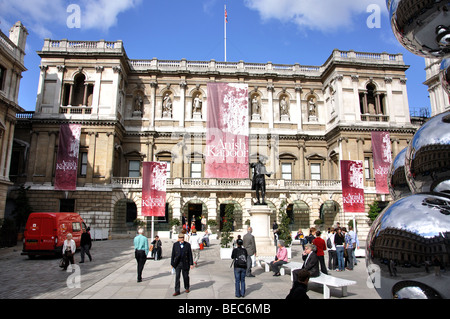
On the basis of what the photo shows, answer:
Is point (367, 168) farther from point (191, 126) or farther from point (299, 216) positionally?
point (191, 126)

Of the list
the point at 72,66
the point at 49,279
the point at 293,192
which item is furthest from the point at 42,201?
the point at 293,192

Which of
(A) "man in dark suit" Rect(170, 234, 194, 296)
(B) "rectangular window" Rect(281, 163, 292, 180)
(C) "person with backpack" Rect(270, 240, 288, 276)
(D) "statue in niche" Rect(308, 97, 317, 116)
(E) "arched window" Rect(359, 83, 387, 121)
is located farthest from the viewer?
(D) "statue in niche" Rect(308, 97, 317, 116)

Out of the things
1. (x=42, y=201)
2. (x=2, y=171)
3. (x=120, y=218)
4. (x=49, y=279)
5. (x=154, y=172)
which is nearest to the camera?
(x=49, y=279)

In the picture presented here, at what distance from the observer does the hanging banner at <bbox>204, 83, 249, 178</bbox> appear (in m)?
29.3

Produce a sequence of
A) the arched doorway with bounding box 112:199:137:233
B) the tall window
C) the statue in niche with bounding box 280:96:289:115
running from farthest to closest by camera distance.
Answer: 1. the statue in niche with bounding box 280:96:289:115
2. the arched doorway with bounding box 112:199:137:233
3. the tall window

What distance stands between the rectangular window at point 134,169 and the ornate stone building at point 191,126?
0.10 metres

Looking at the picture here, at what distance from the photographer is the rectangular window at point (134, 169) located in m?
30.8

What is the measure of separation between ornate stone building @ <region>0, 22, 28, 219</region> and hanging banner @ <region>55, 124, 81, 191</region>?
4560 millimetres

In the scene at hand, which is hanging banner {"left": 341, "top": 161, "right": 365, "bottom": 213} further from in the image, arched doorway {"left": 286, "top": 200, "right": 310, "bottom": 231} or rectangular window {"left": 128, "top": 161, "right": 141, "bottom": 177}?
rectangular window {"left": 128, "top": 161, "right": 141, "bottom": 177}

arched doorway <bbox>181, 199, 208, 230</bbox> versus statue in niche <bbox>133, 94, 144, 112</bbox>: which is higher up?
statue in niche <bbox>133, 94, 144, 112</bbox>

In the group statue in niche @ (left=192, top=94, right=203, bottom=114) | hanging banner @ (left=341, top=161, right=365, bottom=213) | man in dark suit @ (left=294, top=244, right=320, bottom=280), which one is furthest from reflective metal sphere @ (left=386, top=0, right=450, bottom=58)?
statue in niche @ (left=192, top=94, right=203, bottom=114)
